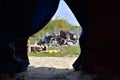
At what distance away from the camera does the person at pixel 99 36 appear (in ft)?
15.7

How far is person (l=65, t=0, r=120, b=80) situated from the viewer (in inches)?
188

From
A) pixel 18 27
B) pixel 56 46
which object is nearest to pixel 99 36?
pixel 18 27

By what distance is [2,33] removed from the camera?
483cm

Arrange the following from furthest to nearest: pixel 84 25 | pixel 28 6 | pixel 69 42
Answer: pixel 69 42
pixel 84 25
pixel 28 6

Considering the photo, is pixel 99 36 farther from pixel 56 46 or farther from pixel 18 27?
pixel 56 46

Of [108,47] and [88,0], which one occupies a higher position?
[88,0]

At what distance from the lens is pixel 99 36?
16.6ft

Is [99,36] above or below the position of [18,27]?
below

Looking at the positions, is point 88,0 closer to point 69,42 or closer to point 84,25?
point 84,25

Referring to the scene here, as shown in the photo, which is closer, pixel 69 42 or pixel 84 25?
pixel 84 25

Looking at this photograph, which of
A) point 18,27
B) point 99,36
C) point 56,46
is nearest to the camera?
point 18,27

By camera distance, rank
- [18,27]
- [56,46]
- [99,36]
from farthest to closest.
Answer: [56,46]
[99,36]
[18,27]

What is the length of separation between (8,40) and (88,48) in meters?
1.42

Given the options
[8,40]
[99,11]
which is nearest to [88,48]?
[99,11]
